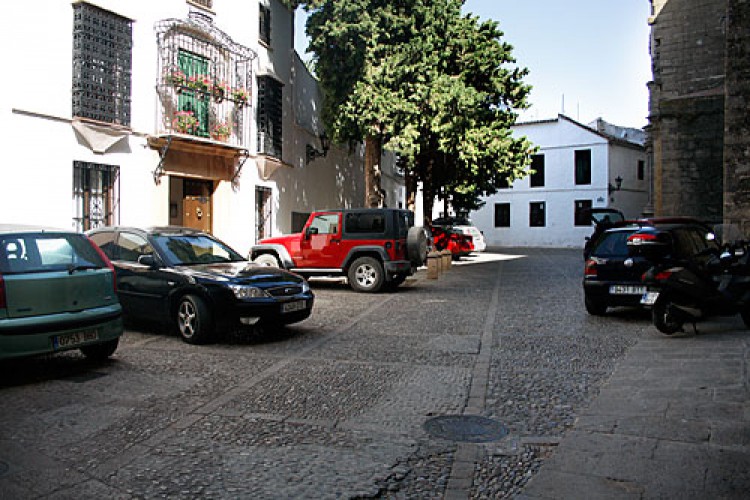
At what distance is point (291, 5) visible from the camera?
66.1ft

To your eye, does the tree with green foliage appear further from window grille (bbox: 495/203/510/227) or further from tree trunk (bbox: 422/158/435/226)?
window grille (bbox: 495/203/510/227)

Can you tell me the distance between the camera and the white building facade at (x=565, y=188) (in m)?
40.8

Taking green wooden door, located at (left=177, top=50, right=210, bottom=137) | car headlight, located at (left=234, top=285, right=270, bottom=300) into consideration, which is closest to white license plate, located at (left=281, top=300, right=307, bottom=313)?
car headlight, located at (left=234, top=285, right=270, bottom=300)

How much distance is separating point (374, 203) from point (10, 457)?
16.6 metres

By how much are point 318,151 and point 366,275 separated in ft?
31.7

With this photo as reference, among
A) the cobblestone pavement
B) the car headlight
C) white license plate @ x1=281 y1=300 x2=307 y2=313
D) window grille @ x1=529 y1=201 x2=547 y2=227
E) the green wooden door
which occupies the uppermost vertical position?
the green wooden door

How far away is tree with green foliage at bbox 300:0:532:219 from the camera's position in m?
18.3

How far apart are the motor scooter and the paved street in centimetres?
28

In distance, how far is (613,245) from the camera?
1030cm

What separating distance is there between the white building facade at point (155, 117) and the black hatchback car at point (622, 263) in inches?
390

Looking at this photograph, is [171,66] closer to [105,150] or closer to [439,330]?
[105,150]

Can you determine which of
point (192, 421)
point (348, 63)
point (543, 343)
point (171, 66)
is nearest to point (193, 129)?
point (171, 66)

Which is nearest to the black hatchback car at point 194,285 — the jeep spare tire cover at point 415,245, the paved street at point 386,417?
the paved street at point 386,417

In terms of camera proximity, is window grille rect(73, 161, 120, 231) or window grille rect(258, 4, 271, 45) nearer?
window grille rect(73, 161, 120, 231)
